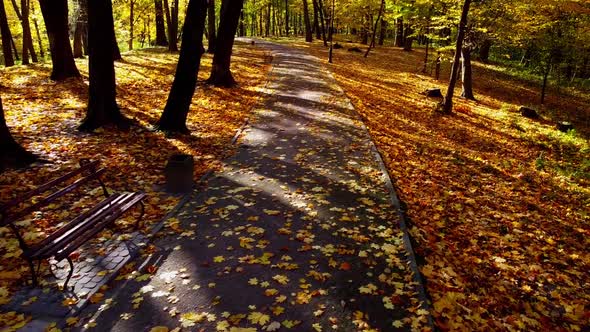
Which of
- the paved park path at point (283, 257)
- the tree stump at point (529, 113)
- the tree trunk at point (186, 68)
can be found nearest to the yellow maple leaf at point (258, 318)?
the paved park path at point (283, 257)

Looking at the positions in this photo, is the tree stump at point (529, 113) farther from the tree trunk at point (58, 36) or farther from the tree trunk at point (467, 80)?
the tree trunk at point (58, 36)

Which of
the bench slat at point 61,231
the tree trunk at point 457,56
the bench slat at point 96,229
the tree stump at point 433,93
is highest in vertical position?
the tree trunk at point 457,56

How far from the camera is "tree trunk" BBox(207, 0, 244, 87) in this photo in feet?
51.4

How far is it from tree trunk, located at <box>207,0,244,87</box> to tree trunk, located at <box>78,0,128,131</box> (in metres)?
6.27

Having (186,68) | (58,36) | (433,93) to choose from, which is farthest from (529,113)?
(58,36)

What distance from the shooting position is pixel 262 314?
4512 millimetres

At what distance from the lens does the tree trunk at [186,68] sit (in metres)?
10.1

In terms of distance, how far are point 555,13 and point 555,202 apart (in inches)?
570

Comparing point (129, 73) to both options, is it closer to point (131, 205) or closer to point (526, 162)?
point (131, 205)

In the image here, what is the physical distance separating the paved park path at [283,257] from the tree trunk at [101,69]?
3964 mm

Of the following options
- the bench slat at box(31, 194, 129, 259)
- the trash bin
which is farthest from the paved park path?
the bench slat at box(31, 194, 129, 259)

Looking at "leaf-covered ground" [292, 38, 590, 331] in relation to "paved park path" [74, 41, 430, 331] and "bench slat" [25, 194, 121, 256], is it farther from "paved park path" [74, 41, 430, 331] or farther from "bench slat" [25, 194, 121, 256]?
"bench slat" [25, 194, 121, 256]

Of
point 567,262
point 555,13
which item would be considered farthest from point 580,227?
point 555,13

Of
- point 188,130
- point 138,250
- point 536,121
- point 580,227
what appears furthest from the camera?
point 536,121
